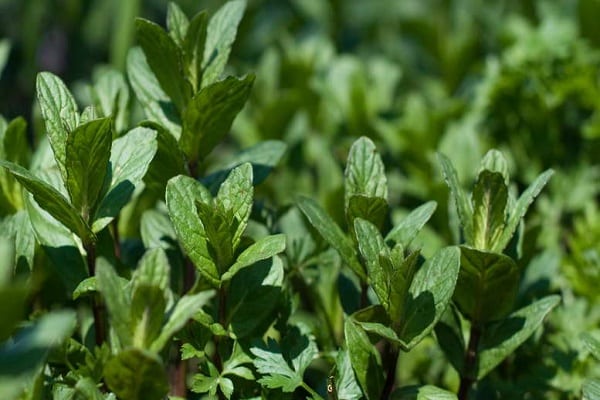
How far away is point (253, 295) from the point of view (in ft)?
3.43

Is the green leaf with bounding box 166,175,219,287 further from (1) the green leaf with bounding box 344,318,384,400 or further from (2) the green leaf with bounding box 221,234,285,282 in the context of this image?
(1) the green leaf with bounding box 344,318,384,400

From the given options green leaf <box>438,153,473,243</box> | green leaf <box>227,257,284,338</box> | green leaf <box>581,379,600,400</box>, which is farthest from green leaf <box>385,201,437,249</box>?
green leaf <box>581,379,600,400</box>

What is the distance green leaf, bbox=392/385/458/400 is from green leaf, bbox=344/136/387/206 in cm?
23

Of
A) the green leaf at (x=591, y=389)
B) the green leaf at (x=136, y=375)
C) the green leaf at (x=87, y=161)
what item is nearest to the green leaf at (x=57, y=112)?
the green leaf at (x=87, y=161)

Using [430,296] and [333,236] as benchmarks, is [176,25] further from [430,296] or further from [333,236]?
[430,296]

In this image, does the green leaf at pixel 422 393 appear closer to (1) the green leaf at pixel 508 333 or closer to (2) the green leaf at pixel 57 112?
(1) the green leaf at pixel 508 333

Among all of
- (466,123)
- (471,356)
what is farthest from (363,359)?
(466,123)

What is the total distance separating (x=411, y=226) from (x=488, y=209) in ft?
0.29

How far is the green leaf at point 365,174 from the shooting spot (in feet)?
3.59

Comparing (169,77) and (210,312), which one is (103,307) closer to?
(210,312)

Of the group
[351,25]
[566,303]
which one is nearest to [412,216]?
[566,303]

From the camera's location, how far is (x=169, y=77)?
1137 millimetres

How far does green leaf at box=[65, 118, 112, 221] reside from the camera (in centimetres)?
94

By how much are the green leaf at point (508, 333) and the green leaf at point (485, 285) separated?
3cm
